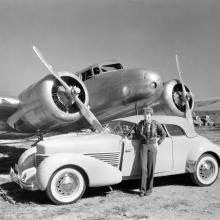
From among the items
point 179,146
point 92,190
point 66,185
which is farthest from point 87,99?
point 66,185

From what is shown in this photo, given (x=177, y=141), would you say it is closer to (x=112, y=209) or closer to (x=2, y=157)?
(x=112, y=209)

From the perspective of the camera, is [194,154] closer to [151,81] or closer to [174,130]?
[174,130]

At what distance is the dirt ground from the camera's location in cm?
506

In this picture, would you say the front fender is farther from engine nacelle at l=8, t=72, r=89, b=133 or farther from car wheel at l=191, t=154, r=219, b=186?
engine nacelle at l=8, t=72, r=89, b=133

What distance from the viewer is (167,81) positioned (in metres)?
12.4

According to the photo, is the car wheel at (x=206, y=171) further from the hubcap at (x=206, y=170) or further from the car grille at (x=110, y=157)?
the car grille at (x=110, y=157)

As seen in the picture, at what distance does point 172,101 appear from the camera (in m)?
12.0

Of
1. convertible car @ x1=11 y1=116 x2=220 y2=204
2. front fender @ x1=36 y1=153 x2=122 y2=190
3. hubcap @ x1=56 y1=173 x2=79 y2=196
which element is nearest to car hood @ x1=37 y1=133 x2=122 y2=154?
convertible car @ x1=11 y1=116 x2=220 y2=204

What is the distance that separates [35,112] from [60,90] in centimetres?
89

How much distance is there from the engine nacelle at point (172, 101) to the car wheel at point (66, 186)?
6.63 metres

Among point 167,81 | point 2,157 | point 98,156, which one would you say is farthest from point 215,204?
point 2,157

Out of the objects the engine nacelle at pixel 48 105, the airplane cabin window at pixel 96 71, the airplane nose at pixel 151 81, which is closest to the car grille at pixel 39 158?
the engine nacelle at pixel 48 105

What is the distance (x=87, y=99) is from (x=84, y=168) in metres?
4.23

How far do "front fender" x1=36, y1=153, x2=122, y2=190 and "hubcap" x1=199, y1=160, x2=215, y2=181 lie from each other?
1766 mm
